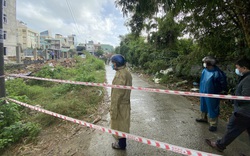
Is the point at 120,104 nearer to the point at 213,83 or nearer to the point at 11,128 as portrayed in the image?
the point at 213,83

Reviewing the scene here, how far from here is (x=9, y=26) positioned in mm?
24719

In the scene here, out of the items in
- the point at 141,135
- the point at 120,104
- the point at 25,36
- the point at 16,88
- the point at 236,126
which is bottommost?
the point at 141,135

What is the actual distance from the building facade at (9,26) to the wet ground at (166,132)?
2799 cm

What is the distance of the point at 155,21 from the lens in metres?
9.67

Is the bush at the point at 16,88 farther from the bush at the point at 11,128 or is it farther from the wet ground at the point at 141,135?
the wet ground at the point at 141,135

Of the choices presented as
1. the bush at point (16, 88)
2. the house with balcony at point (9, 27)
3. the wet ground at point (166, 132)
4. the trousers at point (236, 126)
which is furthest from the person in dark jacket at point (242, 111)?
the house with balcony at point (9, 27)

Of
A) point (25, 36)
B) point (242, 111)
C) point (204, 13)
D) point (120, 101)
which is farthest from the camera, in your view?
point (25, 36)

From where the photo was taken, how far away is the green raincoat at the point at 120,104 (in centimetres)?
228

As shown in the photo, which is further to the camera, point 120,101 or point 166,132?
point 166,132

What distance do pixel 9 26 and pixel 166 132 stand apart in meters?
31.3

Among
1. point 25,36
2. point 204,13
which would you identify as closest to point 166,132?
point 204,13

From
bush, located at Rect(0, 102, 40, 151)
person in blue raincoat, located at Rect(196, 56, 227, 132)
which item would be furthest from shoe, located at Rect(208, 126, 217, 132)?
bush, located at Rect(0, 102, 40, 151)

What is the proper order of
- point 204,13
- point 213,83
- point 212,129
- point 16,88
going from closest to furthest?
point 213,83 < point 212,129 < point 204,13 < point 16,88

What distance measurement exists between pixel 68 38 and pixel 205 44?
86309 mm
